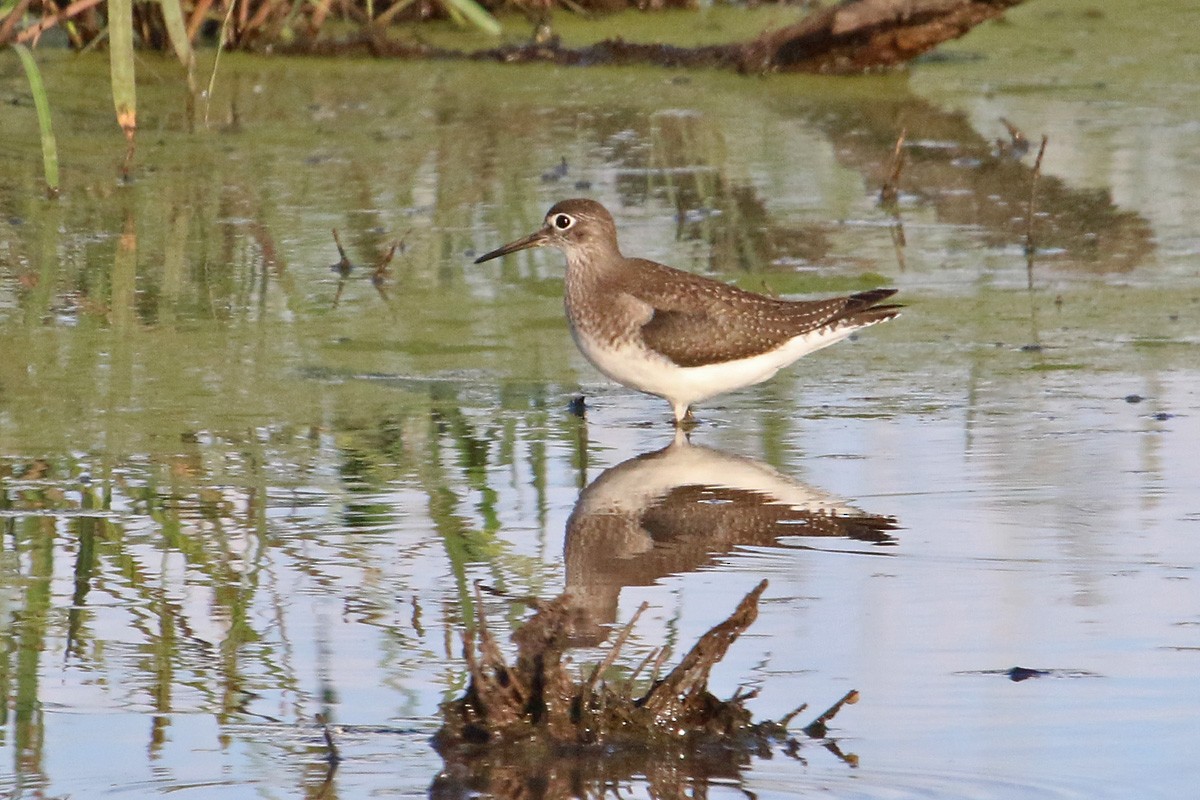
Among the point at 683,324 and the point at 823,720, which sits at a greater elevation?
the point at 683,324

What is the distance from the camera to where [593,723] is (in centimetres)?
370

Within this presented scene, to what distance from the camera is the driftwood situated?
1177 centimetres

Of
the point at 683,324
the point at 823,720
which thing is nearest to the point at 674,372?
the point at 683,324

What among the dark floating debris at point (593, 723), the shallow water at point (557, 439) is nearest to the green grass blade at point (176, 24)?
the shallow water at point (557, 439)

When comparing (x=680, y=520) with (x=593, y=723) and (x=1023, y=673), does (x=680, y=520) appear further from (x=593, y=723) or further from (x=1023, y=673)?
(x=593, y=723)

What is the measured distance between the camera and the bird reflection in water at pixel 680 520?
4836 millimetres

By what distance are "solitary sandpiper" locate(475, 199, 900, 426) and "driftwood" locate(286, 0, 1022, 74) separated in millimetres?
5372

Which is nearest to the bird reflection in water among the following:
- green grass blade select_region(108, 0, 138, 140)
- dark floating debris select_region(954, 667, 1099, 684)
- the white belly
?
the white belly

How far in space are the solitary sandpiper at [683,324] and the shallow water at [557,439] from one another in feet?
0.65

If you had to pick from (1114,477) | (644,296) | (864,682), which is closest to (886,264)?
(644,296)

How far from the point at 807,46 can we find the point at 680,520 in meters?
7.58

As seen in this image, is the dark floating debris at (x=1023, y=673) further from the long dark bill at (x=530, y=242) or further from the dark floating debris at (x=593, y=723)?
the long dark bill at (x=530, y=242)

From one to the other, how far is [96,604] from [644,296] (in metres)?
2.50

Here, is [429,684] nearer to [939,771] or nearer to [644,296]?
[939,771]
